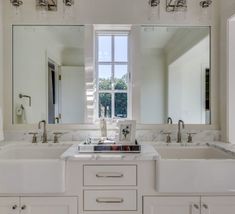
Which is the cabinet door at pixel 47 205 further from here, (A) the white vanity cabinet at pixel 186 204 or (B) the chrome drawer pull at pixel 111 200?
(A) the white vanity cabinet at pixel 186 204

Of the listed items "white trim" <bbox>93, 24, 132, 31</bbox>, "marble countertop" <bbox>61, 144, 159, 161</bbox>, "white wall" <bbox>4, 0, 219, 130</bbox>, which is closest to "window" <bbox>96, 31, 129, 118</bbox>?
"white trim" <bbox>93, 24, 132, 31</bbox>

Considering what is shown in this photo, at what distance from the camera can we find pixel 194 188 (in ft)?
5.63

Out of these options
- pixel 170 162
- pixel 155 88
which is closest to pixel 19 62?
pixel 155 88

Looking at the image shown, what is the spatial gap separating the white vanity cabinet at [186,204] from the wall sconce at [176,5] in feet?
5.36

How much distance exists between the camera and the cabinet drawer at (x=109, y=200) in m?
1.74

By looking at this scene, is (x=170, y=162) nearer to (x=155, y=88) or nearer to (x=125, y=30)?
(x=155, y=88)

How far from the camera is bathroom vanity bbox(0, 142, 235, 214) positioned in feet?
5.62

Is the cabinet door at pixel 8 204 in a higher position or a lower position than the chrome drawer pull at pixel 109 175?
lower

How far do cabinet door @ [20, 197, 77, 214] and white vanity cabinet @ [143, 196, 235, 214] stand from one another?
504 millimetres

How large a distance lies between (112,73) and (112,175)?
1063 millimetres

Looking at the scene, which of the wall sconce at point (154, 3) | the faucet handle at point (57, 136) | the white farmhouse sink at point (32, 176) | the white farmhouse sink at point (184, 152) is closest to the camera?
the white farmhouse sink at point (32, 176)

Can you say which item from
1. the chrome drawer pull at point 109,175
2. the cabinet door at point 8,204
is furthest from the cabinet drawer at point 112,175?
the cabinet door at point 8,204

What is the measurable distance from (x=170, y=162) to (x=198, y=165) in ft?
0.60

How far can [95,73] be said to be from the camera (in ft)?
8.13
